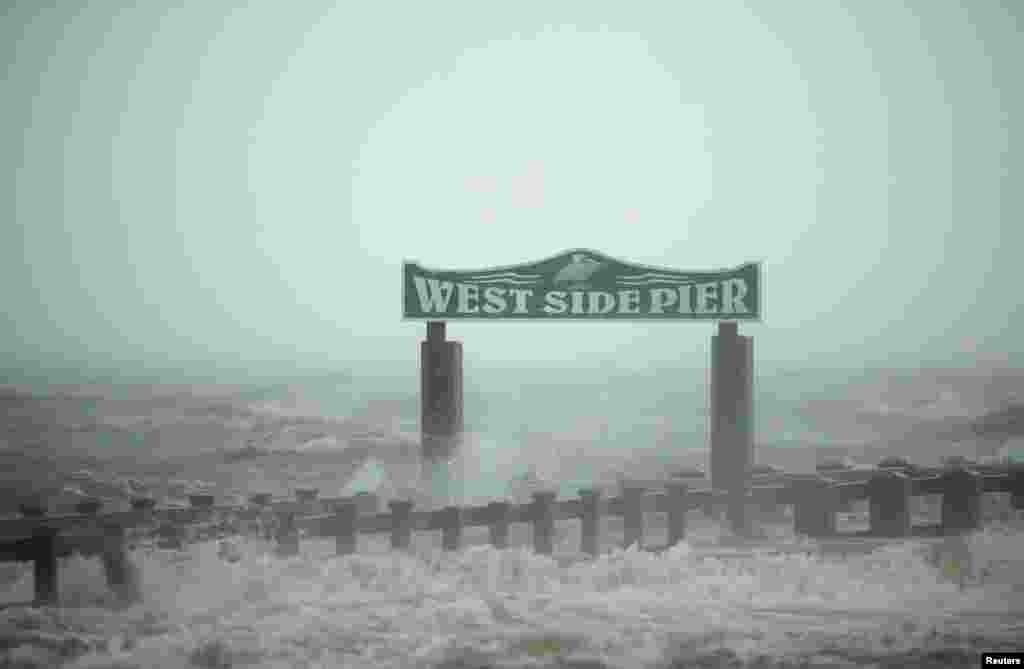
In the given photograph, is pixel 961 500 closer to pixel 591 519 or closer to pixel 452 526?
pixel 591 519

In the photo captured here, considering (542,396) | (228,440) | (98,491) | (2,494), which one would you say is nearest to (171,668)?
(98,491)

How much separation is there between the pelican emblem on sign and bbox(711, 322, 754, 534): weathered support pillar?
2070 mm

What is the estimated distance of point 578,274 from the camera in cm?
1251

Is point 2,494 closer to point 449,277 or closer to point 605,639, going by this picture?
point 449,277

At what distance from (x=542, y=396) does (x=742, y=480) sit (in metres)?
78.5

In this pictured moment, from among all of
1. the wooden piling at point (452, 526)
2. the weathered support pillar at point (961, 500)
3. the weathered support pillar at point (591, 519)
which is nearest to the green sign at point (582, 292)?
the weathered support pillar at point (591, 519)

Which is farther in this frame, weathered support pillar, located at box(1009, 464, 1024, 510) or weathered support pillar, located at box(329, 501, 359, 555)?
weathered support pillar, located at box(1009, 464, 1024, 510)

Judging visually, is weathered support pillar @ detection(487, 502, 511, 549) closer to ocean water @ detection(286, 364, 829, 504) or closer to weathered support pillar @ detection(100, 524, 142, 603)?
ocean water @ detection(286, 364, 829, 504)

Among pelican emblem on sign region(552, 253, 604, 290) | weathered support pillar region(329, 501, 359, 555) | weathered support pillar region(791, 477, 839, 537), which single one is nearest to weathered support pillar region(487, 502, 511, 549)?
weathered support pillar region(329, 501, 359, 555)

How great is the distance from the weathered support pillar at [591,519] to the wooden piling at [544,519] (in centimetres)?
A: 43

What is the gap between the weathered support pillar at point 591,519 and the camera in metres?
10.6

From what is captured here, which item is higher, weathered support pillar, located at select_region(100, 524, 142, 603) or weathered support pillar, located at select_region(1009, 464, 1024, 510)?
weathered support pillar, located at select_region(1009, 464, 1024, 510)

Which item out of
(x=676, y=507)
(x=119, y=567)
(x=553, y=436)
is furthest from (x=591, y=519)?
(x=553, y=436)

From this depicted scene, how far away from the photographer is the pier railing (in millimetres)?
8680
